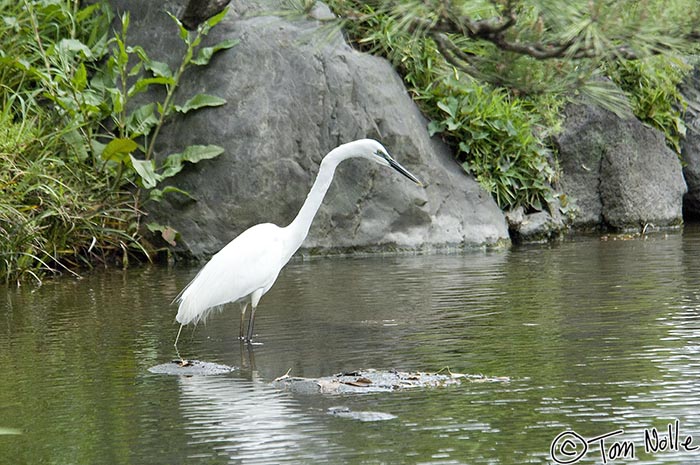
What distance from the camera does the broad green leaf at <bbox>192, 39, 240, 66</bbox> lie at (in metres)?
10.7

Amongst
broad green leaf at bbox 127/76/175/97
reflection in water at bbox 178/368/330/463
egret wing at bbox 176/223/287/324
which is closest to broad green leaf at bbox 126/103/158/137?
broad green leaf at bbox 127/76/175/97

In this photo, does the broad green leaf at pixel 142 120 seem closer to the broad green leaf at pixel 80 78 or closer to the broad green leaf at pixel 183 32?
the broad green leaf at pixel 80 78

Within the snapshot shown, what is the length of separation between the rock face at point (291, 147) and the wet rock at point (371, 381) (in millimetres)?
5492

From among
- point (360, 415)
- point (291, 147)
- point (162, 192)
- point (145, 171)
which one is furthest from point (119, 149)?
point (360, 415)

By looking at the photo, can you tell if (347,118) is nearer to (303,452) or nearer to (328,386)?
(328,386)

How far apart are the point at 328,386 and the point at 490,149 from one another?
7.33 meters

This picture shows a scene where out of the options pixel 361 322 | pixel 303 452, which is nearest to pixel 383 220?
pixel 361 322

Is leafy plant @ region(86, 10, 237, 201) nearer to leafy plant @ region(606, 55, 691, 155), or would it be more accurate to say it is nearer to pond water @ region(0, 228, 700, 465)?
pond water @ region(0, 228, 700, 465)

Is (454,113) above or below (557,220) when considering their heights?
above

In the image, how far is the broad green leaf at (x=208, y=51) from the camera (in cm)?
1066

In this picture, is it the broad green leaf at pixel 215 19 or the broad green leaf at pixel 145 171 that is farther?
the broad green leaf at pixel 215 19

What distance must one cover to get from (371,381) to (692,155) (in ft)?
31.4

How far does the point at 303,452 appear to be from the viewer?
3996 mm
